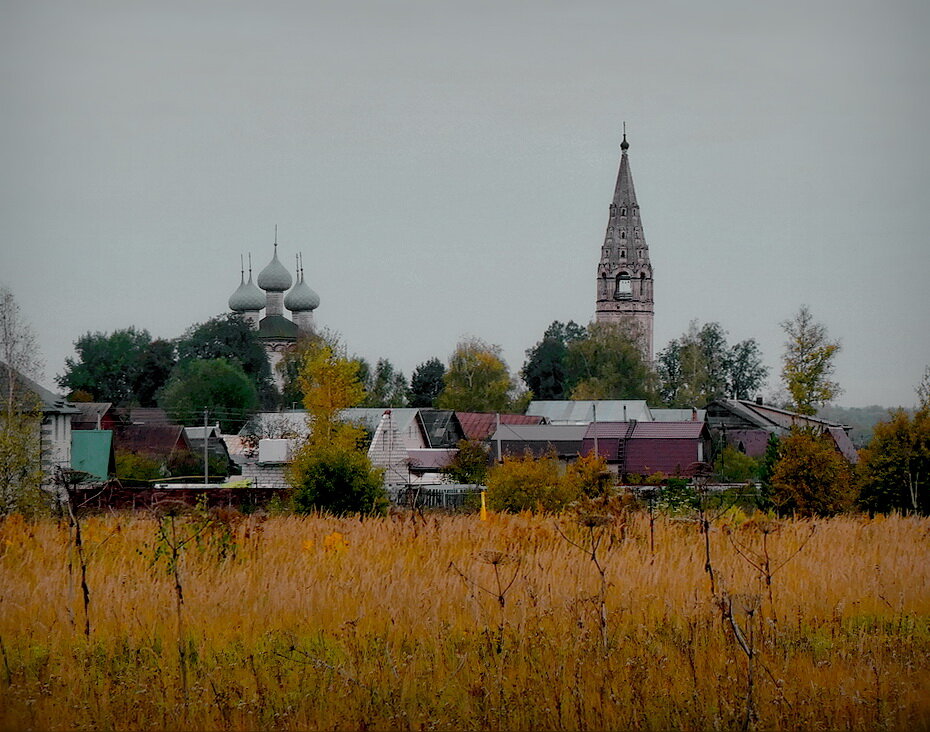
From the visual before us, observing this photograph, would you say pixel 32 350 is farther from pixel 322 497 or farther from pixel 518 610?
pixel 518 610

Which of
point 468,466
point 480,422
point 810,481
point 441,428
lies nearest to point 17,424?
point 810,481

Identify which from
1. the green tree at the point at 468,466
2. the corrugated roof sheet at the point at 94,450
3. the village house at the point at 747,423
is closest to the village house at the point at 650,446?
the green tree at the point at 468,466

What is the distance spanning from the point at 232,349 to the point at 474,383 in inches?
593

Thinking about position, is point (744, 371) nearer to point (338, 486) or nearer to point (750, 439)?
point (750, 439)

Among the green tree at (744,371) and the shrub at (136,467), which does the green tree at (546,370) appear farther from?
the shrub at (136,467)

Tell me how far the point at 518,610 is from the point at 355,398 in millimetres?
31410

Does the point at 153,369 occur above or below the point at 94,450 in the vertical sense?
above

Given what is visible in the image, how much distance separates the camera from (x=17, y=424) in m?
19.4

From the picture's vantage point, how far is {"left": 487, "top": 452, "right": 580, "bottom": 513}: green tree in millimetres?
16172

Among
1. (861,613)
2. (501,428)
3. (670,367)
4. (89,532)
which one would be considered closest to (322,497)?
(89,532)

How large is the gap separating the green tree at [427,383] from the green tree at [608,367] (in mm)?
8404

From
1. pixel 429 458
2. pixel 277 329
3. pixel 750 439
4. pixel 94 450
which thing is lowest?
pixel 429 458

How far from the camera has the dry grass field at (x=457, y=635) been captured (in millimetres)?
5777

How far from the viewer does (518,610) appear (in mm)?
7441
